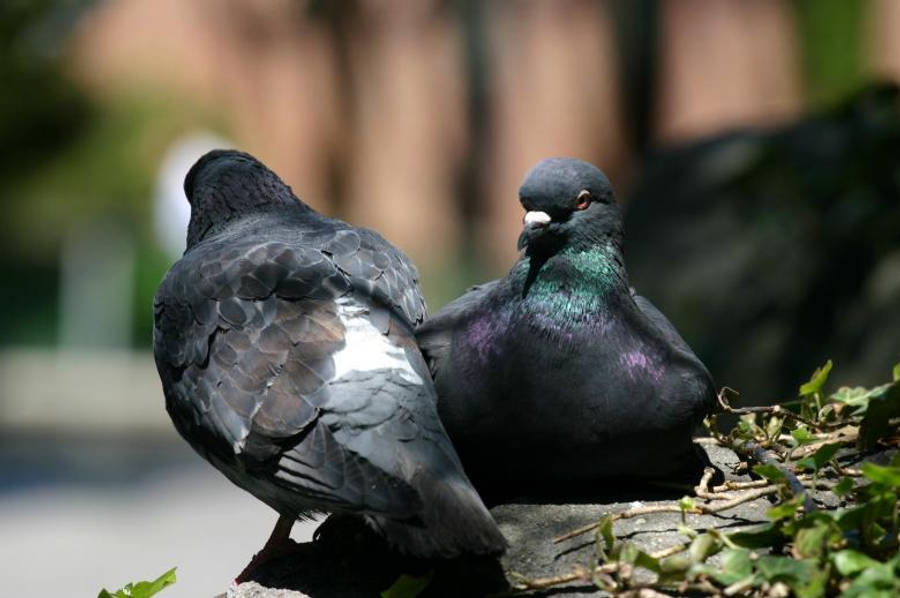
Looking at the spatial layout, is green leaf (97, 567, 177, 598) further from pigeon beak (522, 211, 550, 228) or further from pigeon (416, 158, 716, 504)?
pigeon beak (522, 211, 550, 228)

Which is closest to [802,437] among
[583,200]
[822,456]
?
[822,456]

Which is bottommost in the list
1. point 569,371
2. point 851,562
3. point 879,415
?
point 851,562

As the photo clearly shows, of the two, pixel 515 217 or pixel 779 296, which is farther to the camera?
pixel 515 217

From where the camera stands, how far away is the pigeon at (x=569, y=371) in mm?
2975

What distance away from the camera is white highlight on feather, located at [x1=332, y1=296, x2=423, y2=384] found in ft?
10.1

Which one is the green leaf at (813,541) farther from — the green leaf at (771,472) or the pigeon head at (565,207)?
the pigeon head at (565,207)

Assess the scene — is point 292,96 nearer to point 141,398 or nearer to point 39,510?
point 141,398

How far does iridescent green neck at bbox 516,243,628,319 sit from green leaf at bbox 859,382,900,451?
705 millimetres

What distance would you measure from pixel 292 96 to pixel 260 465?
13.3 m

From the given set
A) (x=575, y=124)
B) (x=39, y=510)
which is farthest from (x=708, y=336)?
(x=575, y=124)

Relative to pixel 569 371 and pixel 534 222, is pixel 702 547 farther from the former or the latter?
pixel 534 222

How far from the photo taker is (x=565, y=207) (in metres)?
3.00

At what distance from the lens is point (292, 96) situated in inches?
625

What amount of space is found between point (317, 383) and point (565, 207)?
2.46 ft
